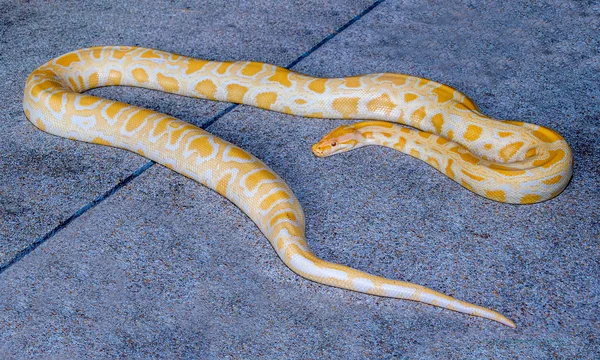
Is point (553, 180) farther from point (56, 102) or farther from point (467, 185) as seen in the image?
point (56, 102)

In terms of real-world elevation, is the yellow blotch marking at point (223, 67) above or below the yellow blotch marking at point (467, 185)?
above

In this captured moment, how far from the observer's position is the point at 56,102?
189 inches

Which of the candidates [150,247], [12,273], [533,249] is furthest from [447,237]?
[12,273]

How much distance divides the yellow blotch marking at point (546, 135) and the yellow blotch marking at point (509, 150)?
0.12 metres

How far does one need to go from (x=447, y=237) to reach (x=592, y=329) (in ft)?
3.20

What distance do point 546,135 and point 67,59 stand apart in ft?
12.6

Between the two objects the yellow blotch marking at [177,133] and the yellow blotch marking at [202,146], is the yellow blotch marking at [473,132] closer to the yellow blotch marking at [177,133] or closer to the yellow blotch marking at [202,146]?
the yellow blotch marking at [202,146]

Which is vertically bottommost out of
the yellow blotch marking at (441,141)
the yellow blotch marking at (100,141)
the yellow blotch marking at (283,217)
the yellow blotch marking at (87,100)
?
the yellow blotch marking at (100,141)

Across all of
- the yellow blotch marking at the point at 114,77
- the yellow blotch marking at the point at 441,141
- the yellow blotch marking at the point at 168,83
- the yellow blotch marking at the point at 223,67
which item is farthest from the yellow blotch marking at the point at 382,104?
the yellow blotch marking at the point at 114,77

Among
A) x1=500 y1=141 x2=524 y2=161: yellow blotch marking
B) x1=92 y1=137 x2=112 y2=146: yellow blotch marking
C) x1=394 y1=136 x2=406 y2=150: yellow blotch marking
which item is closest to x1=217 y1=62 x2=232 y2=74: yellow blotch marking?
x1=92 y1=137 x2=112 y2=146: yellow blotch marking

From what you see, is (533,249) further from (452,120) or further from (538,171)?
(452,120)

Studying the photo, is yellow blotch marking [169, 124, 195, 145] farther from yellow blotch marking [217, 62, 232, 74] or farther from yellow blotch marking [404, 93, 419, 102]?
yellow blotch marking [404, 93, 419, 102]

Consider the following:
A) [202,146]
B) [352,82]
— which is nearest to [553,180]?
[352,82]

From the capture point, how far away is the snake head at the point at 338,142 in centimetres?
461
